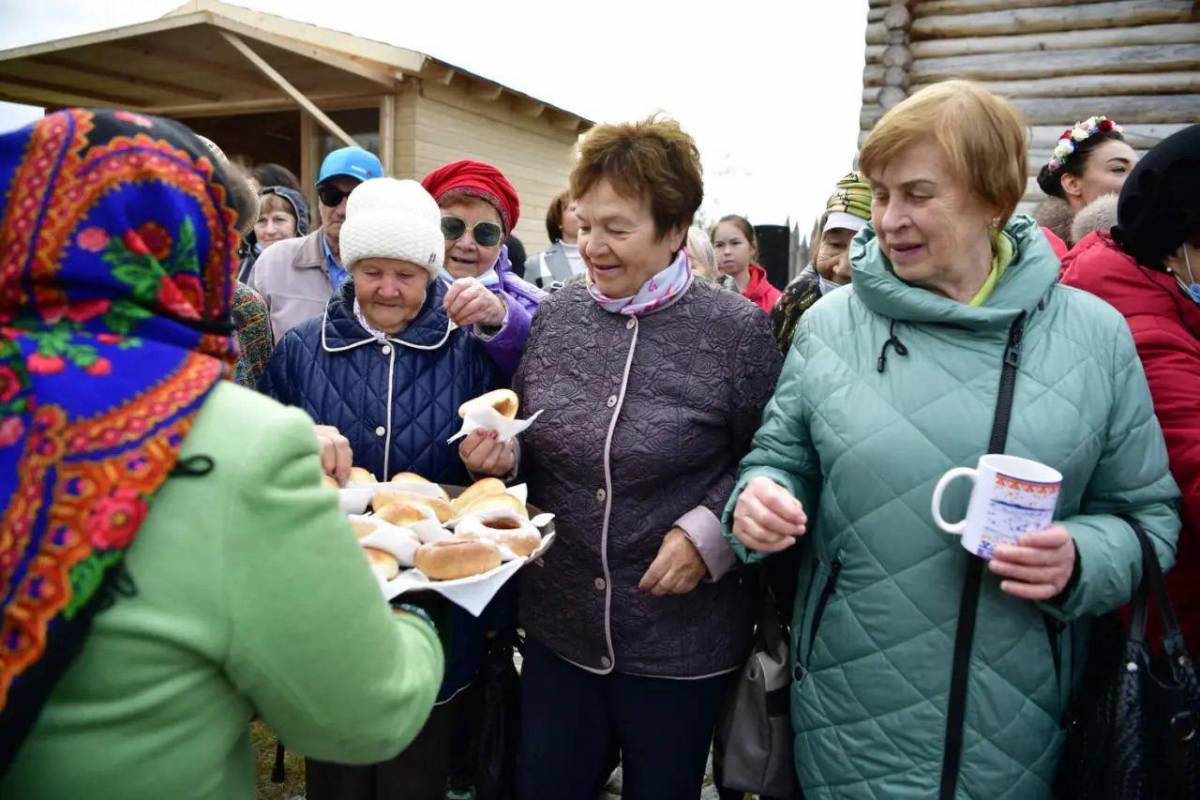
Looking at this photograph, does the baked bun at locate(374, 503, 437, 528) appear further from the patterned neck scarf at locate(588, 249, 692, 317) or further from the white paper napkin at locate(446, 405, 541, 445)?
the patterned neck scarf at locate(588, 249, 692, 317)

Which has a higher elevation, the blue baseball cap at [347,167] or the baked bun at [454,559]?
the blue baseball cap at [347,167]

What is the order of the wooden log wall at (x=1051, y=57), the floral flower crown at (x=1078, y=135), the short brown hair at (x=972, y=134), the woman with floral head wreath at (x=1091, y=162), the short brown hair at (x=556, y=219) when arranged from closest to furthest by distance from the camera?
the short brown hair at (x=972, y=134)
the woman with floral head wreath at (x=1091, y=162)
the floral flower crown at (x=1078, y=135)
the short brown hair at (x=556, y=219)
the wooden log wall at (x=1051, y=57)

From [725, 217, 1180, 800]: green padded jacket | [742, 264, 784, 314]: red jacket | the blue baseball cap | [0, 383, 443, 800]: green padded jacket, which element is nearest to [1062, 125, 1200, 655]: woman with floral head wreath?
[725, 217, 1180, 800]: green padded jacket

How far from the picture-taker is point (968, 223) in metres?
1.76

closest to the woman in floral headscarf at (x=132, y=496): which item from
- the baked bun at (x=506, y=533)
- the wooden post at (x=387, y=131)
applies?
the baked bun at (x=506, y=533)

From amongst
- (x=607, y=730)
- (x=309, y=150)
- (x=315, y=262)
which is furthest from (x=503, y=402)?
(x=309, y=150)

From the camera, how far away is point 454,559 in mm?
1603

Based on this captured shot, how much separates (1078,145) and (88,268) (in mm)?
3934

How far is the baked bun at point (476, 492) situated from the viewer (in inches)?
77.4

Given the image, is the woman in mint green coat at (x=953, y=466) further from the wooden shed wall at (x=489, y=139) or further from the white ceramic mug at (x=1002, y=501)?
the wooden shed wall at (x=489, y=139)

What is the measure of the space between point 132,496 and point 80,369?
0.17 m

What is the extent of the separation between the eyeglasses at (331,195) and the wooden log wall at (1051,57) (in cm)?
545

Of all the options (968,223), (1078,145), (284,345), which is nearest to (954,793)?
(968,223)

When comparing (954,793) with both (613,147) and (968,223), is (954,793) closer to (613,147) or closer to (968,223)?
(968,223)
